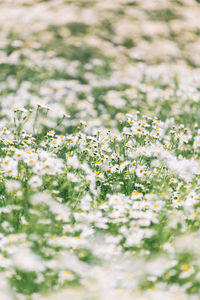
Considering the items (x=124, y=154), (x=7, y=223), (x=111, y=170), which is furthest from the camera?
(x=124, y=154)

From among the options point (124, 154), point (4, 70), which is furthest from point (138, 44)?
point (124, 154)

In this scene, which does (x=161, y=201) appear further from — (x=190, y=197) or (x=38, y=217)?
(x=38, y=217)

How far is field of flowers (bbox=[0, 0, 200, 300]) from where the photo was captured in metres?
2.25

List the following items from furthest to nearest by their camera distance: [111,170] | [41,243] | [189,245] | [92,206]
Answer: [111,170]
[92,206]
[41,243]
[189,245]

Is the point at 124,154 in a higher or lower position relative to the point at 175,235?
higher

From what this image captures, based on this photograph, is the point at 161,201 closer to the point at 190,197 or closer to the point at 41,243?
the point at 190,197

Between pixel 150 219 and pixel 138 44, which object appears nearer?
pixel 150 219

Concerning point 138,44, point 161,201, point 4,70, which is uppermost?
point 138,44

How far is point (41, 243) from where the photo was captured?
2.46m

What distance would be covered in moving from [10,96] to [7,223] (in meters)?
3.17

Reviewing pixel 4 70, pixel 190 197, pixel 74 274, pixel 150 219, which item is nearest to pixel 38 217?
pixel 74 274

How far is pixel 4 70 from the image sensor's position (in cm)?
633

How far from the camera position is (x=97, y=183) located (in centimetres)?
323

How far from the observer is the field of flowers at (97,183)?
7.39 ft
